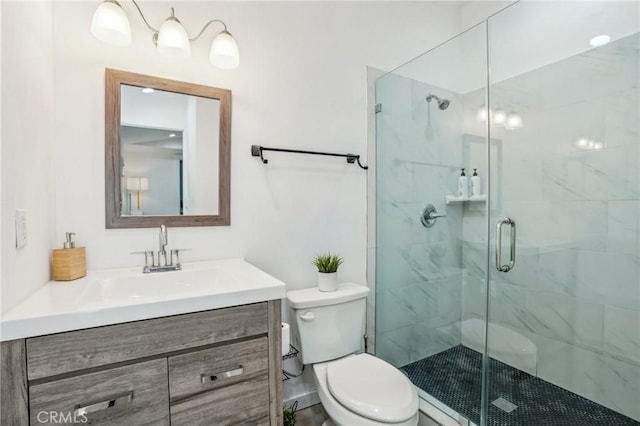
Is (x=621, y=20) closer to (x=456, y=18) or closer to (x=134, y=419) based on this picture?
(x=456, y=18)

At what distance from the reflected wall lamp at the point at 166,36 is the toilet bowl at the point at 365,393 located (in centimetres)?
156

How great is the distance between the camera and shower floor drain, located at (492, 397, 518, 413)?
1706 millimetres

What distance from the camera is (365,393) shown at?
53.5 inches

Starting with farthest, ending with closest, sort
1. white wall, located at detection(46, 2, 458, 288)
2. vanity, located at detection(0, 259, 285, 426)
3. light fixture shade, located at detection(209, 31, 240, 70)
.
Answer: light fixture shade, located at detection(209, 31, 240, 70), white wall, located at detection(46, 2, 458, 288), vanity, located at detection(0, 259, 285, 426)

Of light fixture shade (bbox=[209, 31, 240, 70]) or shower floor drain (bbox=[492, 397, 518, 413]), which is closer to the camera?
light fixture shade (bbox=[209, 31, 240, 70])

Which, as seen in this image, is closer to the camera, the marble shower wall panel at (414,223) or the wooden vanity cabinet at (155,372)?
the wooden vanity cabinet at (155,372)

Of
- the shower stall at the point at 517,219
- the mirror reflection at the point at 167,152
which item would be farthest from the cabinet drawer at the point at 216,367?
the shower stall at the point at 517,219

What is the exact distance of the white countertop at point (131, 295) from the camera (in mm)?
867

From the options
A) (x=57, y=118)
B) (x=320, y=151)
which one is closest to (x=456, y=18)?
(x=320, y=151)

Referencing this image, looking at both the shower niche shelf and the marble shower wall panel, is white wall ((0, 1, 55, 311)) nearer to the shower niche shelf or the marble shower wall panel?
the marble shower wall panel

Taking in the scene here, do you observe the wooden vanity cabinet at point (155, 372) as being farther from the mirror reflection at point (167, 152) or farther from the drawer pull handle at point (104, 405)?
the mirror reflection at point (167, 152)

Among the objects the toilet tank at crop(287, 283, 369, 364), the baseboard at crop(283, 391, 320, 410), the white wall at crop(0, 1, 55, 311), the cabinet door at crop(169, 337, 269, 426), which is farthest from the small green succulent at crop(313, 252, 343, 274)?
the white wall at crop(0, 1, 55, 311)

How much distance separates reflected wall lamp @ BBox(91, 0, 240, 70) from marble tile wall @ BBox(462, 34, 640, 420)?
5.26ft

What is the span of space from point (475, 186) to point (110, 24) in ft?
7.00
